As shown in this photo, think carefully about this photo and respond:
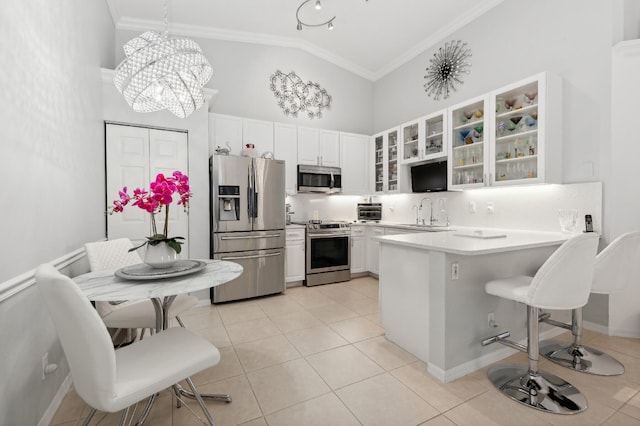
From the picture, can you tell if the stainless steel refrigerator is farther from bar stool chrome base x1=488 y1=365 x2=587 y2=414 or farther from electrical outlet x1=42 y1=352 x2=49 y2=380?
bar stool chrome base x1=488 y1=365 x2=587 y2=414

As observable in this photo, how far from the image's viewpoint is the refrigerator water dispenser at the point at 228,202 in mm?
3699

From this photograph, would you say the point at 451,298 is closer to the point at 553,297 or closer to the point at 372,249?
the point at 553,297

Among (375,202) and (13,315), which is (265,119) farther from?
(13,315)

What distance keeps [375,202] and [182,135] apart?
3510mm

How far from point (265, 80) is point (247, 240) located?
2.72m

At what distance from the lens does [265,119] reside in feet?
15.6

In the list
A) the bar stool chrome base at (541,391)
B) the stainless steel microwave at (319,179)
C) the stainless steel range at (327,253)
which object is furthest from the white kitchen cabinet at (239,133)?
the bar stool chrome base at (541,391)

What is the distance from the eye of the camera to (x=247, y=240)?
3.85 meters

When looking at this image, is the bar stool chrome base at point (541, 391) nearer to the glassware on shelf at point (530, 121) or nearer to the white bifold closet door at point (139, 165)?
the glassware on shelf at point (530, 121)

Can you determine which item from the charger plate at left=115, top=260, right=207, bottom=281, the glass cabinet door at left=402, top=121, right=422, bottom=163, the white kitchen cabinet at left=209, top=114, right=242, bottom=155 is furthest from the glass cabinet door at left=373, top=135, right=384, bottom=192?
the charger plate at left=115, top=260, right=207, bottom=281

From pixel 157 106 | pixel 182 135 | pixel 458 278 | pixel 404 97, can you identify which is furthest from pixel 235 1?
pixel 458 278

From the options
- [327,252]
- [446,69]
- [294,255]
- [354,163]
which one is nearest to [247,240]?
[294,255]

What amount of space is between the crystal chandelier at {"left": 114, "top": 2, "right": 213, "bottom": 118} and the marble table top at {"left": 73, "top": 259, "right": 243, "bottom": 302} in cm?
126

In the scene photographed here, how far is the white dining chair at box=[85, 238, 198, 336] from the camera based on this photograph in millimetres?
1966
